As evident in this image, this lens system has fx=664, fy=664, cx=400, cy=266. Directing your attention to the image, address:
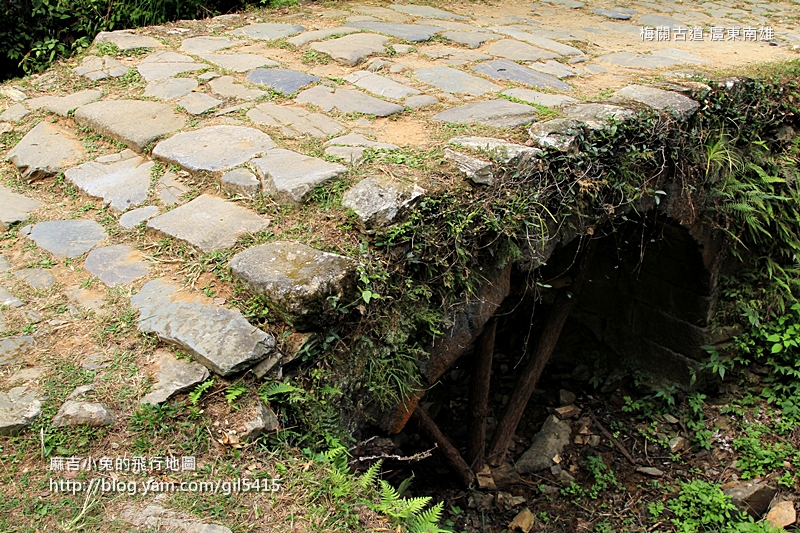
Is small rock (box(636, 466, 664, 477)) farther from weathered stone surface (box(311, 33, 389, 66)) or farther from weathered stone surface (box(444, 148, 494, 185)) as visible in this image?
weathered stone surface (box(311, 33, 389, 66))

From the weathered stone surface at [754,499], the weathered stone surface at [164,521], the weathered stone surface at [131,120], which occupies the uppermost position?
the weathered stone surface at [131,120]

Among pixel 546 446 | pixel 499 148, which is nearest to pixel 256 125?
pixel 499 148

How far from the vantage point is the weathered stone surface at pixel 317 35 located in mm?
4641

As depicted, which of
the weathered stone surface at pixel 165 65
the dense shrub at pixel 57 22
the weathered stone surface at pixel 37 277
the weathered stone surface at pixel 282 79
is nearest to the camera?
the weathered stone surface at pixel 37 277

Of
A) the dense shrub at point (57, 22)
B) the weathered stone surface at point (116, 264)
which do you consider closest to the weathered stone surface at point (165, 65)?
the dense shrub at point (57, 22)

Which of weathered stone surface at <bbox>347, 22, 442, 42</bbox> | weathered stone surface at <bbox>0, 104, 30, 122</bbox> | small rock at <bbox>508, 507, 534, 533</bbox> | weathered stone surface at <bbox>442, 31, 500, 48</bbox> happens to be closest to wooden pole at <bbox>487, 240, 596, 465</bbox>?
small rock at <bbox>508, 507, 534, 533</bbox>

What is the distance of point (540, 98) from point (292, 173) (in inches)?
64.7

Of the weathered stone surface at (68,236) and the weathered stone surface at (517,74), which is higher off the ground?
the weathered stone surface at (517,74)

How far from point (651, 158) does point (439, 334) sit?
157 centimetres

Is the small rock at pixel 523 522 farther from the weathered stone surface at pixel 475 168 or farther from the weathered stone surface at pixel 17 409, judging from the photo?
the weathered stone surface at pixel 17 409

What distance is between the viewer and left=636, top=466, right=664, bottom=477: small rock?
444 centimetres

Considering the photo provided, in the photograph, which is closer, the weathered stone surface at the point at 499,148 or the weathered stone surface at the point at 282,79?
the weathered stone surface at the point at 499,148

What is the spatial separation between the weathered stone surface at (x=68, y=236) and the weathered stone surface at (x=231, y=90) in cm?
119

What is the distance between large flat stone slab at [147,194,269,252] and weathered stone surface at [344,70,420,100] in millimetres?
1359
